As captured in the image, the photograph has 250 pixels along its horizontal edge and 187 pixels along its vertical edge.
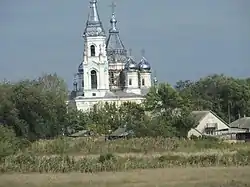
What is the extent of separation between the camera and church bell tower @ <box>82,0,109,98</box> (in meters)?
97.6

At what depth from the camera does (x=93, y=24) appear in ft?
326

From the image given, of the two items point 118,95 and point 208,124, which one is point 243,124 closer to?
point 208,124

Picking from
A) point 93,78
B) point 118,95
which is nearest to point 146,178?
point 118,95

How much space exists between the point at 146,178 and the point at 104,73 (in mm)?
66170

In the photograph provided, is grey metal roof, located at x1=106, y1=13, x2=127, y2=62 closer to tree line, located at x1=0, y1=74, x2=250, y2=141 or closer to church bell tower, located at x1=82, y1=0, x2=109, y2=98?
church bell tower, located at x1=82, y1=0, x2=109, y2=98

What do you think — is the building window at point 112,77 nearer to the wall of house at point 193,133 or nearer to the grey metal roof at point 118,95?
the grey metal roof at point 118,95

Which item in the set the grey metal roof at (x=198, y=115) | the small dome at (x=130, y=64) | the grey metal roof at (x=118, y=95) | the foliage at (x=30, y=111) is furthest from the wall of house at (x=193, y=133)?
the small dome at (x=130, y=64)

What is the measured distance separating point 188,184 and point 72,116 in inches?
1867

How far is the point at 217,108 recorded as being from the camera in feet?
300

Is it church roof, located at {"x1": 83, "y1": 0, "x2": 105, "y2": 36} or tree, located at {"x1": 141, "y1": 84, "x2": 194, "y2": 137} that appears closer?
tree, located at {"x1": 141, "y1": 84, "x2": 194, "y2": 137}

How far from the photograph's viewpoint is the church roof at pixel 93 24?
323 feet

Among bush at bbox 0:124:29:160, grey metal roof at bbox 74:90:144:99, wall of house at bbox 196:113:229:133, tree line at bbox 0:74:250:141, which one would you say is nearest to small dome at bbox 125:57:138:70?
grey metal roof at bbox 74:90:144:99

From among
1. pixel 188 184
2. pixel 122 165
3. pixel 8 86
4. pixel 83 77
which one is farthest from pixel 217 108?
pixel 188 184

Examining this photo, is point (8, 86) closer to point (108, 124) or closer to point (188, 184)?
point (108, 124)
